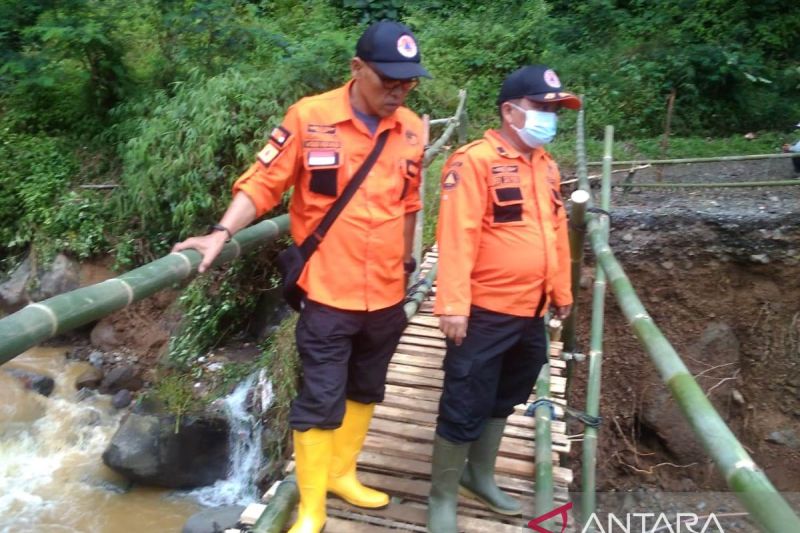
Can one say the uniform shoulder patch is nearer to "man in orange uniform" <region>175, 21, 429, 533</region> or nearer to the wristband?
"man in orange uniform" <region>175, 21, 429, 533</region>

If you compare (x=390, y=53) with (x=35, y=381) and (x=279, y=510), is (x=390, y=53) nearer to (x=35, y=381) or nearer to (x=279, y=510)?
(x=279, y=510)

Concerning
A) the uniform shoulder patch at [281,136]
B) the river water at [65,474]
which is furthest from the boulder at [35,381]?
the uniform shoulder patch at [281,136]

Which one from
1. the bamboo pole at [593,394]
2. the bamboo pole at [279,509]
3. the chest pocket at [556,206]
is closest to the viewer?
the bamboo pole at [279,509]

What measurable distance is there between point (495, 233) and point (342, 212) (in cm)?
48

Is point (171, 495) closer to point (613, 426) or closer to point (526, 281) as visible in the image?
point (613, 426)

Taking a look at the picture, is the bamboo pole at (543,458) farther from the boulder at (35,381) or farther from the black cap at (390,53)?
the boulder at (35,381)

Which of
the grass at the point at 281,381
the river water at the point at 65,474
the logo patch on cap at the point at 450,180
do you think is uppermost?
the logo patch on cap at the point at 450,180

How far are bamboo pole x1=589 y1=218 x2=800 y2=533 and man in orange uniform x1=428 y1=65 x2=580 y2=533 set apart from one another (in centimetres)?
55

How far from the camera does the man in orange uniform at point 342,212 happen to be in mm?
1895

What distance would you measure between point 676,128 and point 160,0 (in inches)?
279

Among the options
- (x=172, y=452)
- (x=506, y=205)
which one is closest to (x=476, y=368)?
(x=506, y=205)

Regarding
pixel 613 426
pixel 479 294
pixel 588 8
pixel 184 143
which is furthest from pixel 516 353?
pixel 588 8

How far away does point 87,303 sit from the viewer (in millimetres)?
1389

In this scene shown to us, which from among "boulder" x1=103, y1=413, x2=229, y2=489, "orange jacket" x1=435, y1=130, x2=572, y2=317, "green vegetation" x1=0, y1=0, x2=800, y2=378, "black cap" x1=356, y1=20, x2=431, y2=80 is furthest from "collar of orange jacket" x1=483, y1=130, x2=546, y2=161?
"boulder" x1=103, y1=413, x2=229, y2=489
